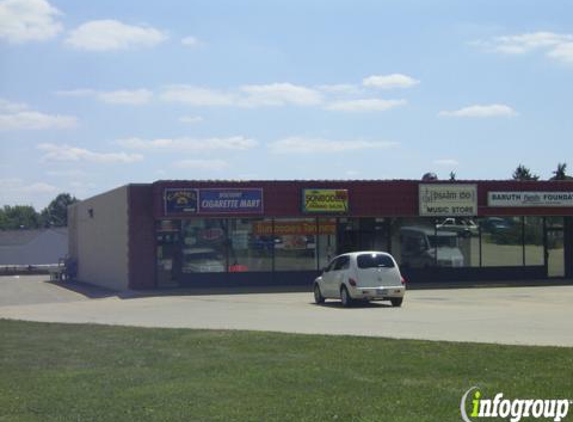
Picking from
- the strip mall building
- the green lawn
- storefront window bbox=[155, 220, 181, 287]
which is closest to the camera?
the green lawn

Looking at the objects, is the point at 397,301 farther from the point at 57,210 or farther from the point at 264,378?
the point at 57,210

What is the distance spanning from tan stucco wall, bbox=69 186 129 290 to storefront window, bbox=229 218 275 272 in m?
4.36

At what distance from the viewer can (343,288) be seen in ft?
84.4

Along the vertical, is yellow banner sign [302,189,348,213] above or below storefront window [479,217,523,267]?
above

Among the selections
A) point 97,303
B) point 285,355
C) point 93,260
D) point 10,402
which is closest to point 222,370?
point 285,355

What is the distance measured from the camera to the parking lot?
1684 centimetres

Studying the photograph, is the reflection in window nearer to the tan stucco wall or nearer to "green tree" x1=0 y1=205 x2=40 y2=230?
the tan stucco wall

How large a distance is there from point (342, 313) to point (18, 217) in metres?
165

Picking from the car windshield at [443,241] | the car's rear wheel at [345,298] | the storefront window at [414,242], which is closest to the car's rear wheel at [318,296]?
the car's rear wheel at [345,298]

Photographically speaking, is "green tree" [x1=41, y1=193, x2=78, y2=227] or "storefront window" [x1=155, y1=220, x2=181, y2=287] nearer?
"storefront window" [x1=155, y1=220, x2=181, y2=287]

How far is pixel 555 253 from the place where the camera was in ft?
129

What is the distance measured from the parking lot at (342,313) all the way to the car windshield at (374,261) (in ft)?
4.01

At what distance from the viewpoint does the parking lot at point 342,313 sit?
1684 centimetres

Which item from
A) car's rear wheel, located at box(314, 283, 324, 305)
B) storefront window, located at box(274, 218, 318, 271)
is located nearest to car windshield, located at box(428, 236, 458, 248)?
storefront window, located at box(274, 218, 318, 271)
